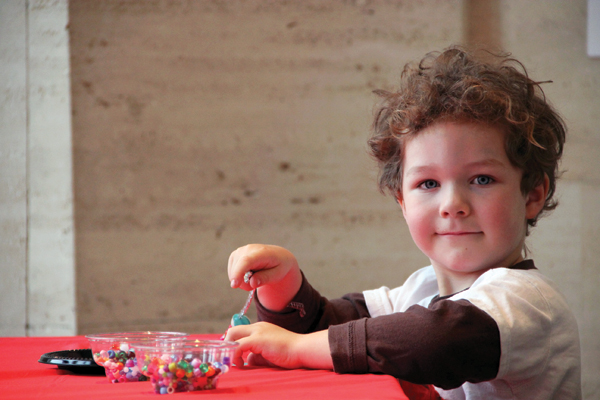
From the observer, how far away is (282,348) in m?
0.80

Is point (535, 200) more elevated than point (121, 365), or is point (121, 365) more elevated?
point (535, 200)

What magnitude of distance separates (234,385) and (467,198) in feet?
1.75

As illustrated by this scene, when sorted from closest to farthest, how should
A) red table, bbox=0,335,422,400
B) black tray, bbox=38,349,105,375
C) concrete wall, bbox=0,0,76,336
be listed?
red table, bbox=0,335,422,400, black tray, bbox=38,349,105,375, concrete wall, bbox=0,0,76,336

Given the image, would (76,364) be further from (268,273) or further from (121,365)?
(268,273)

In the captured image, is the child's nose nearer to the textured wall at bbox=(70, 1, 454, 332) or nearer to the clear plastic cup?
the clear plastic cup

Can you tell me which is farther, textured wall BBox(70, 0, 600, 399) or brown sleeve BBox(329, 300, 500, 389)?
textured wall BBox(70, 0, 600, 399)

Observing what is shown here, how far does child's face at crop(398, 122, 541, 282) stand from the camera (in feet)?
3.20

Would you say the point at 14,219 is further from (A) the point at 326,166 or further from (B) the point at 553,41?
(B) the point at 553,41

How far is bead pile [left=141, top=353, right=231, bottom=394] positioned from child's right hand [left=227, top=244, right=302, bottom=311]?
0.98 ft

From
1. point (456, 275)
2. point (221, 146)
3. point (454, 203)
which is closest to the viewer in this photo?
point (454, 203)

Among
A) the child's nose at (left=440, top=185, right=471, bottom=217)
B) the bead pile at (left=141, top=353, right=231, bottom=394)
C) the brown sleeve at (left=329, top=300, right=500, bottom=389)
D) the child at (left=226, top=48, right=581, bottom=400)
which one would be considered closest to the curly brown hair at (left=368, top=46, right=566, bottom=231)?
the child at (left=226, top=48, right=581, bottom=400)

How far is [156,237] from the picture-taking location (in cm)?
245

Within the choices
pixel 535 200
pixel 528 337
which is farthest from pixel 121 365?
pixel 535 200

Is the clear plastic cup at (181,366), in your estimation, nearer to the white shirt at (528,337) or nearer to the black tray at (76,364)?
the black tray at (76,364)
